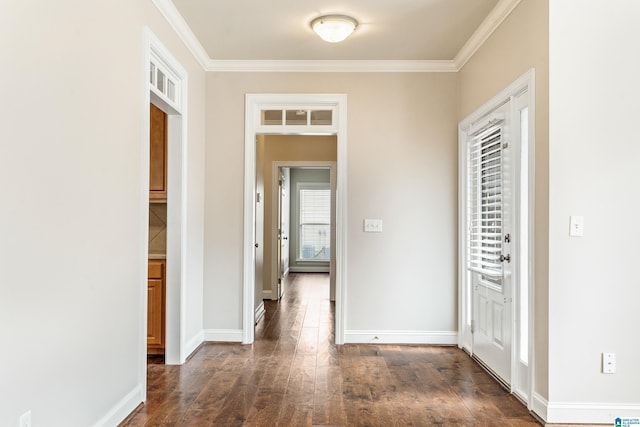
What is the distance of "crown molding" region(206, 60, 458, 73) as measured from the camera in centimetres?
431

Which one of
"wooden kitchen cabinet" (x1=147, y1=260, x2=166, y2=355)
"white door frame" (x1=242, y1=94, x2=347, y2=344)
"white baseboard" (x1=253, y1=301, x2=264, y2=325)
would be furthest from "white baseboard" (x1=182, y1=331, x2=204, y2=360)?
"white baseboard" (x1=253, y1=301, x2=264, y2=325)

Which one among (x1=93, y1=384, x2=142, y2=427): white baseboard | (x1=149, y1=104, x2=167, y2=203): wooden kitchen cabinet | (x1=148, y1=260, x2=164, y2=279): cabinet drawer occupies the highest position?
(x1=149, y1=104, x2=167, y2=203): wooden kitchen cabinet

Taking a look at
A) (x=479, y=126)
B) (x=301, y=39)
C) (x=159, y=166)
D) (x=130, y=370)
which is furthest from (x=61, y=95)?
(x=479, y=126)

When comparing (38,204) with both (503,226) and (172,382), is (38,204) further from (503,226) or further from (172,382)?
(503,226)

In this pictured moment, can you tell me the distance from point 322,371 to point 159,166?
2.27 metres

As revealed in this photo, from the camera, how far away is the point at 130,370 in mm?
2670

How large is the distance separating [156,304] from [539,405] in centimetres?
299

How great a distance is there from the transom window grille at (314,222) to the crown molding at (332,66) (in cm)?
678

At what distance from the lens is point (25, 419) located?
5.69ft
